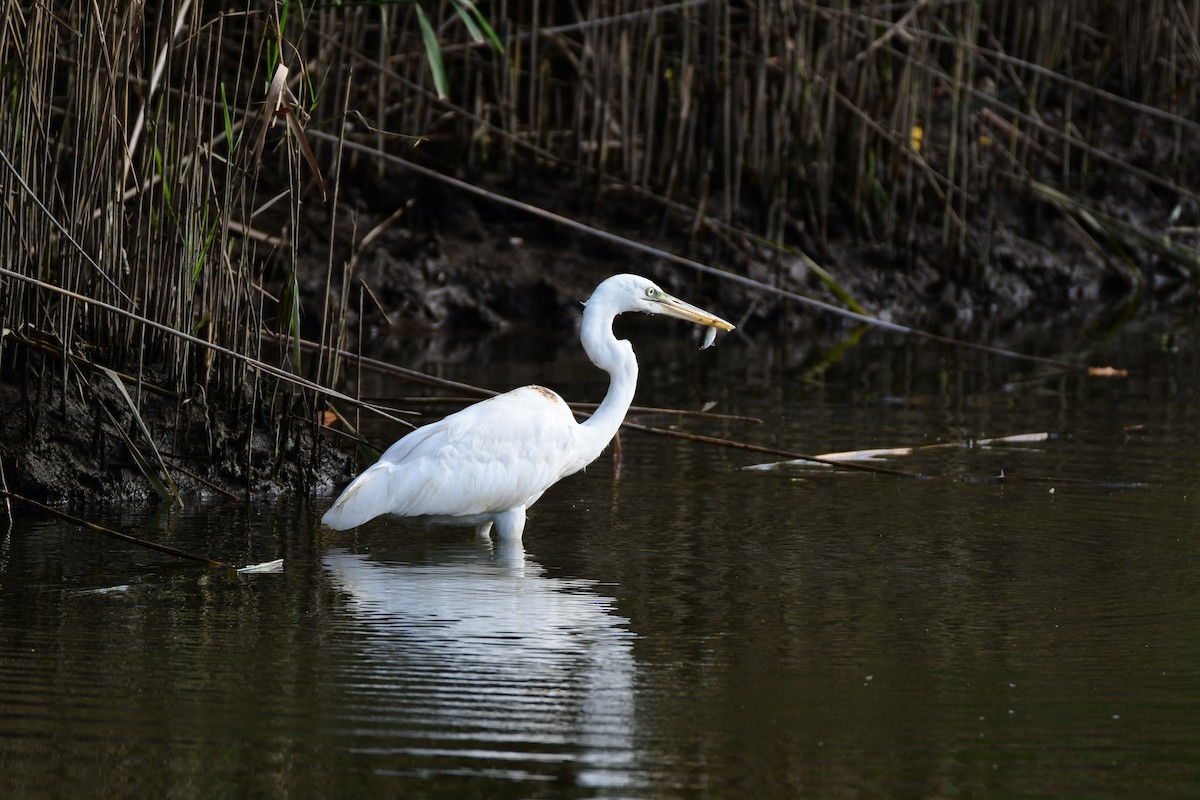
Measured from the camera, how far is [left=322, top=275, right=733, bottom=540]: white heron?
5434 mm

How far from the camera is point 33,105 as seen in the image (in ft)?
17.6

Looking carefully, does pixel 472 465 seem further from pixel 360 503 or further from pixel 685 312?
pixel 685 312

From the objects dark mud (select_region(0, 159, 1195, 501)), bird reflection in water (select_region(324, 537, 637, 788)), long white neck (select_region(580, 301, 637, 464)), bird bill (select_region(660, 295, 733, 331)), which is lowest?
bird reflection in water (select_region(324, 537, 637, 788))

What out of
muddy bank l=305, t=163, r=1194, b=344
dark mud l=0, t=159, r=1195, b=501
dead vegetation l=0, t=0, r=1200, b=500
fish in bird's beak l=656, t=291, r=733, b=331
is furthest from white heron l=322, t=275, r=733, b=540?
muddy bank l=305, t=163, r=1194, b=344

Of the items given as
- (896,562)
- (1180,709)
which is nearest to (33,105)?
(896,562)

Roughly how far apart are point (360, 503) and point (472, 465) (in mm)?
408

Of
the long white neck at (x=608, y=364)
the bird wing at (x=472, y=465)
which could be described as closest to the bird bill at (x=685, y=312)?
the long white neck at (x=608, y=364)

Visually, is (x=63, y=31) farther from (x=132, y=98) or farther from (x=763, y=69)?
(x=763, y=69)

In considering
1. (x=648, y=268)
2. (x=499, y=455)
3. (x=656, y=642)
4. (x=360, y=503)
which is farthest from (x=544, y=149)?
(x=656, y=642)

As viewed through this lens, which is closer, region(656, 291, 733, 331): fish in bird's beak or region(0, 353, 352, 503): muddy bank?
region(0, 353, 352, 503): muddy bank

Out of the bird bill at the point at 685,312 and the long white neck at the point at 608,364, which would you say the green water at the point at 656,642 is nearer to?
the long white neck at the point at 608,364

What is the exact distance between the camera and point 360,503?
17.4ft

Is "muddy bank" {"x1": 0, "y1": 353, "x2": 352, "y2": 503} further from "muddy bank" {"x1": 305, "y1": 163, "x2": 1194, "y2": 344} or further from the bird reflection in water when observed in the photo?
"muddy bank" {"x1": 305, "y1": 163, "x2": 1194, "y2": 344}

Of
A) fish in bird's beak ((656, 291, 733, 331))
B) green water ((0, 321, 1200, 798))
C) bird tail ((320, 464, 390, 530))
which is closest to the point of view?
green water ((0, 321, 1200, 798))
